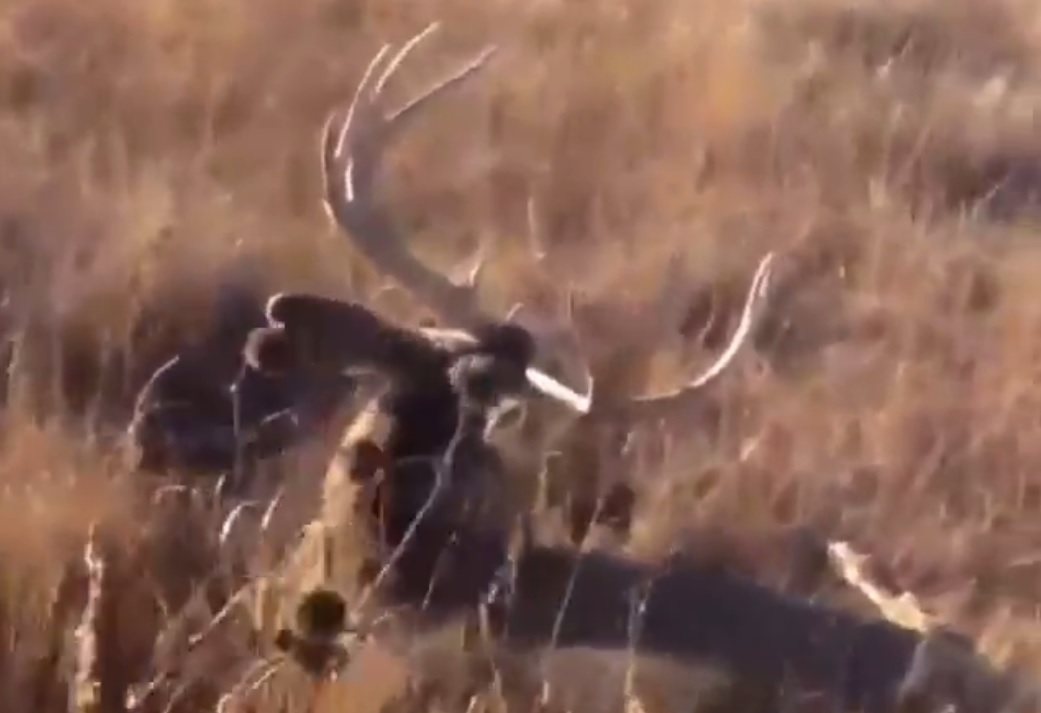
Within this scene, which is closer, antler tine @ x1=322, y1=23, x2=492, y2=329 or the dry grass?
antler tine @ x1=322, y1=23, x2=492, y2=329

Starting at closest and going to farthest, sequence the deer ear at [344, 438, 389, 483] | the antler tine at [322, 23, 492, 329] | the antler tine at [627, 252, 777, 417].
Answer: the antler tine at [322, 23, 492, 329], the deer ear at [344, 438, 389, 483], the antler tine at [627, 252, 777, 417]

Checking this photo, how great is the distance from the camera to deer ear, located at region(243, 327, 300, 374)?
87.0 inches

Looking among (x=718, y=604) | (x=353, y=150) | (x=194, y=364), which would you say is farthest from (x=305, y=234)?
(x=718, y=604)

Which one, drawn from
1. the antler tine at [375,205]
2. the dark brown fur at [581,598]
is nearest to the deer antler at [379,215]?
the antler tine at [375,205]

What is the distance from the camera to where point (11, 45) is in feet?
8.69

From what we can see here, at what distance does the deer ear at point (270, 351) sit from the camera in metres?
2.21

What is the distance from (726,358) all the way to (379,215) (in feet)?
1.68

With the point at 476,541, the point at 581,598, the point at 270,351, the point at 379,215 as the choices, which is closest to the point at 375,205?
the point at 379,215

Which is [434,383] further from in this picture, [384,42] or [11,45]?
[11,45]

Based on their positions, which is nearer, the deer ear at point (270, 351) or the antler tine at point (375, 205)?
the antler tine at point (375, 205)

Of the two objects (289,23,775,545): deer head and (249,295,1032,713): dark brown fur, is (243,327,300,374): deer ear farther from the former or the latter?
(289,23,775,545): deer head

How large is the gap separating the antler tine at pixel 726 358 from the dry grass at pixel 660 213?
3 cm

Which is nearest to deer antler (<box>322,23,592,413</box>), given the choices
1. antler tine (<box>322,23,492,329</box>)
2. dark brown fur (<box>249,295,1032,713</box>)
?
antler tine (<box>322,23,492,329</box>)

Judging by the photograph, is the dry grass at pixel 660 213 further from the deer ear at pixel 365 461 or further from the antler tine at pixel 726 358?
the deer ear at pixel 365 461
